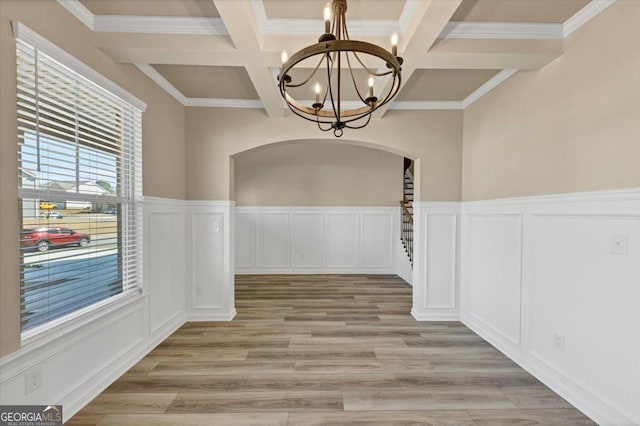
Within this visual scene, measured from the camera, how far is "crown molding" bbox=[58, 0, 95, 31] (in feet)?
6.34

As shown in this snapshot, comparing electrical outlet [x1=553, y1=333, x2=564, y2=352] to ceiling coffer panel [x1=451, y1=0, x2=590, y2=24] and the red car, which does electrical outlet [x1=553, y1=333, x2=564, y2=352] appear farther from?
the red car

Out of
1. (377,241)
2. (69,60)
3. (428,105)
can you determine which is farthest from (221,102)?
(377,241)

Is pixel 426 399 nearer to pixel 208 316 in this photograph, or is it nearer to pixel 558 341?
pixel 558 341

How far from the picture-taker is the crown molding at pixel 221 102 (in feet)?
11.8

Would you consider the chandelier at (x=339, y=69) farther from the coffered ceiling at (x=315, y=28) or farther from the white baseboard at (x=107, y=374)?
the white baseboard at (x=107, y=374)

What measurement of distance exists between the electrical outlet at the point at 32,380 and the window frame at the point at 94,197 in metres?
0.17

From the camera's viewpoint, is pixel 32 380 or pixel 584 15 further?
pixel 584 15

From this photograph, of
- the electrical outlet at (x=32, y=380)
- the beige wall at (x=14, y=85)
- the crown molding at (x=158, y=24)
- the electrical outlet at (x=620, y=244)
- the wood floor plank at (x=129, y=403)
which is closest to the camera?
the beige wall at (x=14, y=85)

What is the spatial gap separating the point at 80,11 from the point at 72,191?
129 cm

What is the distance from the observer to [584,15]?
80.9 inches

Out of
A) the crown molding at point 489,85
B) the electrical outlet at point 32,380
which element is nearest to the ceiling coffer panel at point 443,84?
the crown molding at point 489,85

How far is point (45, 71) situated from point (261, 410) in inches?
105

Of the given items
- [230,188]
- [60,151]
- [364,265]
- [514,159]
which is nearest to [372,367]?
[514,159]

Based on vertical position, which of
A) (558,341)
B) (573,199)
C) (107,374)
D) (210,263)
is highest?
(573,199)
